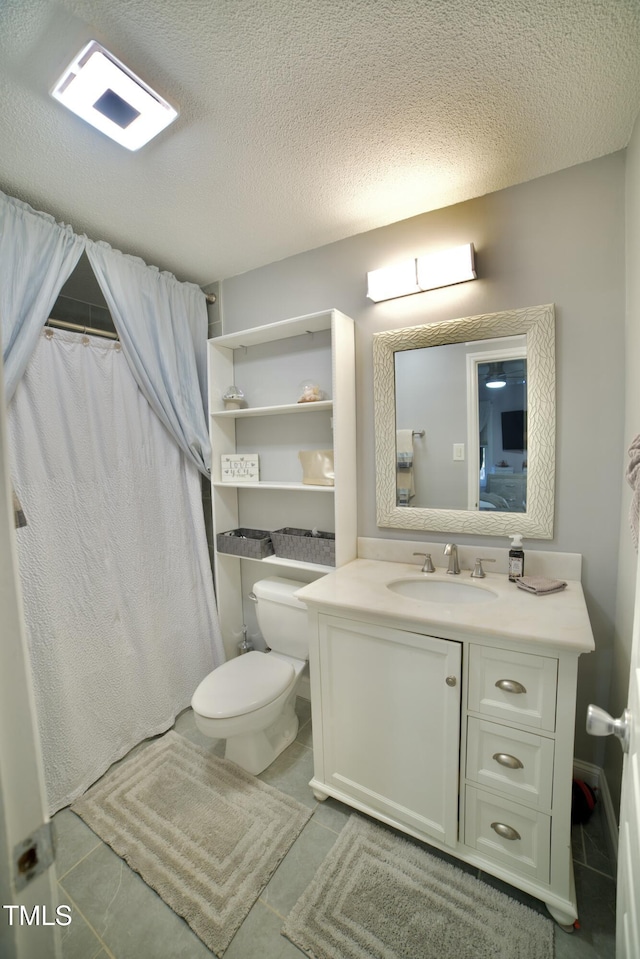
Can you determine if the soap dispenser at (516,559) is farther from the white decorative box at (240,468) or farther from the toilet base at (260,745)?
the white decorative box at (240,468)

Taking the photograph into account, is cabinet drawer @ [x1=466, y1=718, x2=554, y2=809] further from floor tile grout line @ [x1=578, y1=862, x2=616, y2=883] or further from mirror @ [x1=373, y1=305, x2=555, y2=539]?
mirror @ [x1=373, y1=305, x2=555, y2=539]

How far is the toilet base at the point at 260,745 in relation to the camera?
168 cm

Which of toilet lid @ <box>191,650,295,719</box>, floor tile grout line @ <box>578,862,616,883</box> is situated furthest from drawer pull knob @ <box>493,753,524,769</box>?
toilet lid @ <box>191,650,295,719</box>

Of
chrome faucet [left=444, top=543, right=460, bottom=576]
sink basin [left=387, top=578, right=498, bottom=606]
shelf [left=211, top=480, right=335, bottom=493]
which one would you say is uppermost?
shelf [left=211, top=480, right=335, bottom=493]

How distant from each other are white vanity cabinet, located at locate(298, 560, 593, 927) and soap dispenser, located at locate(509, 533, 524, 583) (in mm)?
52

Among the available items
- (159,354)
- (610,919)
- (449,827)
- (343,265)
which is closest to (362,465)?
(343,265)

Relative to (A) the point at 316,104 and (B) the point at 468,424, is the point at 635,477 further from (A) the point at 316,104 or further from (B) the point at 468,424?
(A) the point at 316,104

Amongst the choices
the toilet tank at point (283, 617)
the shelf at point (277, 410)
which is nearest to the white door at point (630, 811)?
the toilet tank at point (283, 617)

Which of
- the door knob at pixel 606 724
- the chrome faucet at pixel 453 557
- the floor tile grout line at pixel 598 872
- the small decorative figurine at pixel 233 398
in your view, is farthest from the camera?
the small decorative figurine at pixel 233 398

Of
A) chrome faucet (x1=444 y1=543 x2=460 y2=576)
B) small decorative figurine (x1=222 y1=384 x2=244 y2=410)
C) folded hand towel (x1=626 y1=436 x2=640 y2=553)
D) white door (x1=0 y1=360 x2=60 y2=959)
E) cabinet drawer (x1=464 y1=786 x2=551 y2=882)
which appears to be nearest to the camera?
white door (x1=0 y1=360 x2=60 y2=959)

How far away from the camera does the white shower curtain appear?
157 centimetres

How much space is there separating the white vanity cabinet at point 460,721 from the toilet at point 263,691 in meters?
0.27

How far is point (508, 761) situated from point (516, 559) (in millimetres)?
676

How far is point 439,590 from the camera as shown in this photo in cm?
162
